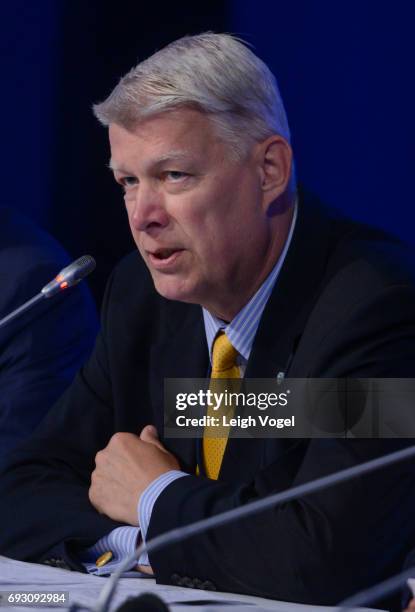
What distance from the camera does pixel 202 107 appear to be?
72.4 inches

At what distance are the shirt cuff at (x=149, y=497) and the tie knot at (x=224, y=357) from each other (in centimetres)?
27

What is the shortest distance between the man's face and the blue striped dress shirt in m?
0.08

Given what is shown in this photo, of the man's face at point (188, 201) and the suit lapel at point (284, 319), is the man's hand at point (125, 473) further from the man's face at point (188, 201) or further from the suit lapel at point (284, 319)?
the man's face at point (188, 201)

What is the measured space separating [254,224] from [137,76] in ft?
1.07

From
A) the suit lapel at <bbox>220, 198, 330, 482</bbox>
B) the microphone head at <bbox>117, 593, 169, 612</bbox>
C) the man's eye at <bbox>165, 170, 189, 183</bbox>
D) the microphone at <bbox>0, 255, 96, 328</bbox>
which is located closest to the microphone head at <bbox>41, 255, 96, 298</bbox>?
the microphone at <bbox>0, 255, 96, 328</bbox>

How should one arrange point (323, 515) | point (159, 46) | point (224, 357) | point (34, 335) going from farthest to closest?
point (159, 46), point (34, 335), point (224, 357), point (323, 515)

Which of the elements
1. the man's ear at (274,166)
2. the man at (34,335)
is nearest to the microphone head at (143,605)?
the man's ear at (274,166)

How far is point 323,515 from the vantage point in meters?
1.61

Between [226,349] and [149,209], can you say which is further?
[226,349]

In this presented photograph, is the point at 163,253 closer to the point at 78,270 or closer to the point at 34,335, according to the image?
the point at 78,270

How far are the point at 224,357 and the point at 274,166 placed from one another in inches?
14.0

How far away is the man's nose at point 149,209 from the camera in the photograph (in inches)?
73.3

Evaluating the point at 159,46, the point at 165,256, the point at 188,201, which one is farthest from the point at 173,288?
the point at 159,46

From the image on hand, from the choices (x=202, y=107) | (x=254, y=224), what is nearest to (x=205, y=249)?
(x=254, y=224)
